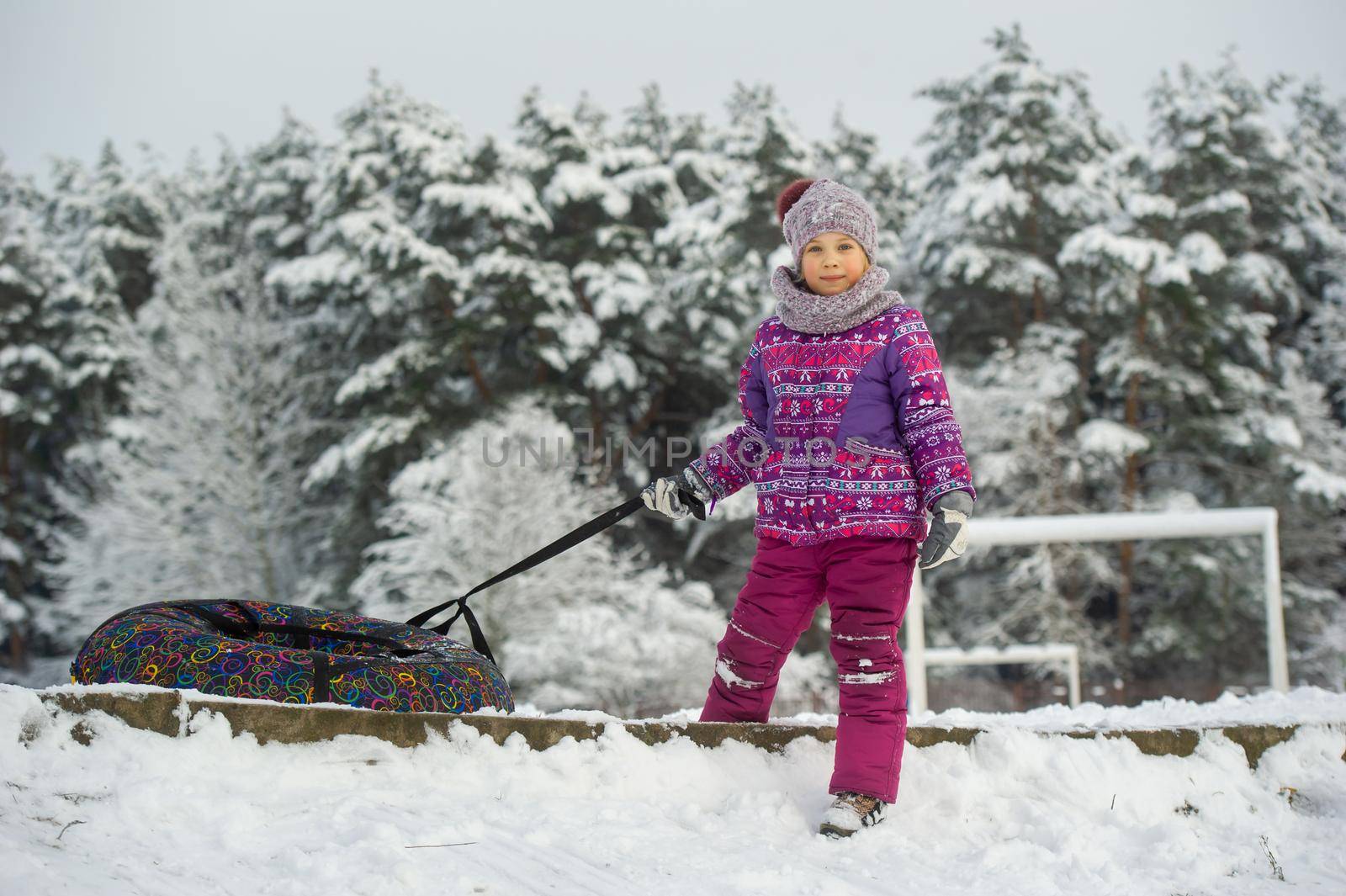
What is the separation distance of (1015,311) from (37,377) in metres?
18.6

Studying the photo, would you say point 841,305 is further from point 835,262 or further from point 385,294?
point 385,294

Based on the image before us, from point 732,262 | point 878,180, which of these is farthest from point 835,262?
point 878,180

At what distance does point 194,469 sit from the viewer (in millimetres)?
17234

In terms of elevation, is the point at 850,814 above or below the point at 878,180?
below

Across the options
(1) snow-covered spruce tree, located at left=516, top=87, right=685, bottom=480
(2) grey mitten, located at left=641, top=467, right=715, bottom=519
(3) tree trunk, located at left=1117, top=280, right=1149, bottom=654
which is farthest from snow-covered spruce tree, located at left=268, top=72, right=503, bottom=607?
(2) grey mitten, located at left=641, top=467, right=715, bottom=519

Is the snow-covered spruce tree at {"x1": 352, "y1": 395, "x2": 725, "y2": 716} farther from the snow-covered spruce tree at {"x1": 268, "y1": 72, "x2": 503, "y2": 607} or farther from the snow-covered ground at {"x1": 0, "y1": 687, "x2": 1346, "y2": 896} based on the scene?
the snow-covered ground at {"x1": 0, "y1": 687, "x2": 1346, "y2": 896}

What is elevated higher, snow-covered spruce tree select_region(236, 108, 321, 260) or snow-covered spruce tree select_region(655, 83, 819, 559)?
snow-covered spruce tree select_region(236, 108, 321, 260)

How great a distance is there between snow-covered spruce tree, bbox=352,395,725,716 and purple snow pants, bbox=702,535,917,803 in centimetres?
1072

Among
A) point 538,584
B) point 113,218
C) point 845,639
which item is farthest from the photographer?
point 113,218

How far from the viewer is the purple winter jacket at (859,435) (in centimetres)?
233

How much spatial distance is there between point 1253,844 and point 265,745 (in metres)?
1.97

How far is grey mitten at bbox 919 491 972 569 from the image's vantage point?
218 cm

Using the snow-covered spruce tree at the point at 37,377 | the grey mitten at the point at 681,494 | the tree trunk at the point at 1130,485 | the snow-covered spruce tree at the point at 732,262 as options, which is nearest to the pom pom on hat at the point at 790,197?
the grey mitten at the point at 681,494

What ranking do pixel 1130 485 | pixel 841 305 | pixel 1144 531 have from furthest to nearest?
pixel 1130 485, pixel 1144 531, pixel 841 305
